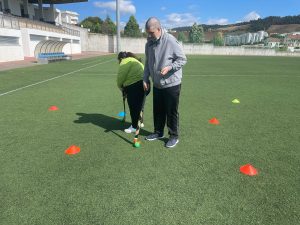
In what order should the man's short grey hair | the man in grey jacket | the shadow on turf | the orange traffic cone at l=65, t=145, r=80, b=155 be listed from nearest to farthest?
the man's short grey hair, the man in grey jacket, the orange traffic cone at l=65, t=145, r=80, b=155, the shadow on turf

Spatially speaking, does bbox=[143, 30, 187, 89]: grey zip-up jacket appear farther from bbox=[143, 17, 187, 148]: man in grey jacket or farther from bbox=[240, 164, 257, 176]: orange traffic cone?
bbox=[240, 164, 257, 176]: orange traffic cone

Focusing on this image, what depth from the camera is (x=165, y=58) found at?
4.09 meters

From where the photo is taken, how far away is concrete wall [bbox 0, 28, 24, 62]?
74.2 ft

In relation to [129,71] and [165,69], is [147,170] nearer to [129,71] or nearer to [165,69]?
[165,69]

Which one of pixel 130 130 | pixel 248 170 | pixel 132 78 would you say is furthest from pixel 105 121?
pixel 248 170

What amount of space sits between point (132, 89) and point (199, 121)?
205 cm

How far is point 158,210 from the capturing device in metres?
2.86

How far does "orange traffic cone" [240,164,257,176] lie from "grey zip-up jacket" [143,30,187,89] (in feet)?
5.55

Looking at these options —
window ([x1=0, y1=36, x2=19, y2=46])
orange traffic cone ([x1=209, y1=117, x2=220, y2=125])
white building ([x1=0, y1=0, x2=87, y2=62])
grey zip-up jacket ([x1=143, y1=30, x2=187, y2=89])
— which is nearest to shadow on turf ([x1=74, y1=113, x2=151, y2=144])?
grey zip-up jacket ([x1=143, y1=30, x2=187, y2=89])

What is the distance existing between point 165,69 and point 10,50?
24546 millimetres

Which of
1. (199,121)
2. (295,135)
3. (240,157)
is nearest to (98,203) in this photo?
(240,157)

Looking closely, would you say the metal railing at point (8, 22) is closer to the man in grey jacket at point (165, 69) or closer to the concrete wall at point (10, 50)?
the concrete wall at point (10, 50)

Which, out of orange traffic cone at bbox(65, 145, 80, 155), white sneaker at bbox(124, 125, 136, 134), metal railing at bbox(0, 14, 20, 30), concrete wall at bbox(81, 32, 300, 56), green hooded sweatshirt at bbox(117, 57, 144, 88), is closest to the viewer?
Answer: orange traffic cone at bbox(65, 145, 80, 155)

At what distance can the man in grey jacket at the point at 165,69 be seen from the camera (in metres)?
4.03
